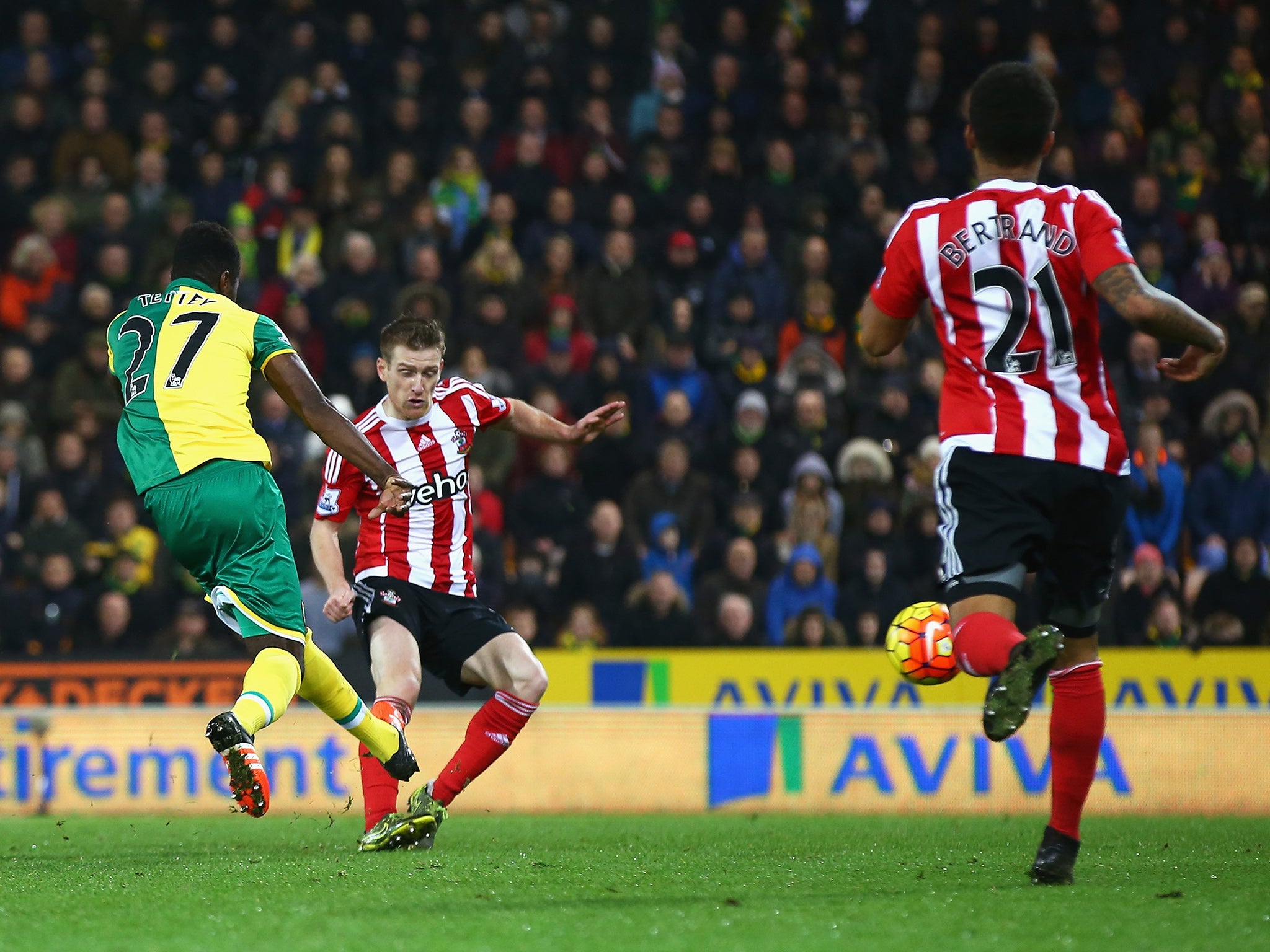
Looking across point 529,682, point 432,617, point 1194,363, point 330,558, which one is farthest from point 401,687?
point 1194,363

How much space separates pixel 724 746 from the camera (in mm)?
9031

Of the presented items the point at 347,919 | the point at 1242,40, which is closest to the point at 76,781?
the point at 347,919

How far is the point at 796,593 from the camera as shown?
37.5 feet

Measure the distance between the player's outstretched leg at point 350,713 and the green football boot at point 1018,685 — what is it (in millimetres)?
2489

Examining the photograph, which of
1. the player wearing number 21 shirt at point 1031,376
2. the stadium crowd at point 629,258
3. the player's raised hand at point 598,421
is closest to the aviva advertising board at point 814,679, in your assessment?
the stadium crowd at point 629,258

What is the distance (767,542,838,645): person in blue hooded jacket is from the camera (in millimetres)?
11398

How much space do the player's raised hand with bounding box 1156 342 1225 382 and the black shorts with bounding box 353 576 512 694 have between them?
3005 mm

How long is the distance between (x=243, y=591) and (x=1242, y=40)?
1256 centimetres

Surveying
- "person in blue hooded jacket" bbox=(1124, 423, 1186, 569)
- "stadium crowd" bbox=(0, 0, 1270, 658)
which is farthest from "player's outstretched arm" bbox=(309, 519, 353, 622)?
"person in blue hooded jacket" bbox=(1124, 423, 1186, 569)

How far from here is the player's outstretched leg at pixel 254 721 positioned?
4953 millimetres

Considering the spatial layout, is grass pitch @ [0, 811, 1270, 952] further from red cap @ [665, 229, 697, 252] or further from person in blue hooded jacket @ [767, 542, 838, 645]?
red cap @ [665, 229, 697, 252]

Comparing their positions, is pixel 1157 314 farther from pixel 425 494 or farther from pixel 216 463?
pixel 425 494

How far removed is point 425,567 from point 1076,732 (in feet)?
9.41

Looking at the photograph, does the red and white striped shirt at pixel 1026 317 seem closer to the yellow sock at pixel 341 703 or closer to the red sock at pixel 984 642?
the red sock at pixel 984 642
